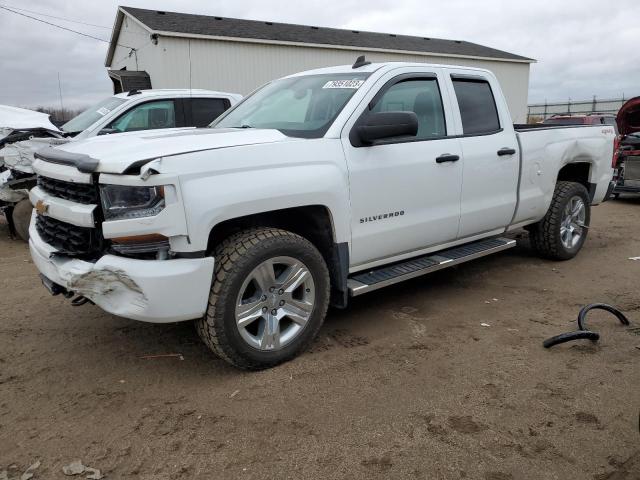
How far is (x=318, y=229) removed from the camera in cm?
357

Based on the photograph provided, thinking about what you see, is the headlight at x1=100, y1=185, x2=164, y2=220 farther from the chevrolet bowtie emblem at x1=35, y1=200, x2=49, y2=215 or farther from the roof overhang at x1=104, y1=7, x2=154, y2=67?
the roof overhang at x1=104, y1=7, x2=154, y2=67

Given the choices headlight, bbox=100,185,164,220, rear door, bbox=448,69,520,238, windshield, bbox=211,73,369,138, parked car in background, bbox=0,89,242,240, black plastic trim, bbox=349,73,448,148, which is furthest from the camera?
parked car in background, bbox=0,89,242,240

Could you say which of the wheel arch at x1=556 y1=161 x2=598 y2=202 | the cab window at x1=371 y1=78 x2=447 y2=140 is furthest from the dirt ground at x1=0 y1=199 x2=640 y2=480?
the wheel arch at x1=556 y1=161 x2=598 y2=202

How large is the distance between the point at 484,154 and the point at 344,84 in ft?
4.63

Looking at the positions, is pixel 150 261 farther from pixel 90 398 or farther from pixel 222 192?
pixel 90 398

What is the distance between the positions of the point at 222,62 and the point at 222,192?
51.9 feet

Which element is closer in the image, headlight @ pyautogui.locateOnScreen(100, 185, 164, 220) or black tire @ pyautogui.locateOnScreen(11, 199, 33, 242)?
headlight @ pyautogui.locateOnScreen(100, 185, 164, 220)

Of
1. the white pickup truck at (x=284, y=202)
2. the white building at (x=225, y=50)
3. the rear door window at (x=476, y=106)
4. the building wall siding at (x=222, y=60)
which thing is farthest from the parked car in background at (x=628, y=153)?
the building wall siding at (x=222, y=60)

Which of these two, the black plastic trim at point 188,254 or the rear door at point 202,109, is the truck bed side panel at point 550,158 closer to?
the black plastic trim at point 188,254

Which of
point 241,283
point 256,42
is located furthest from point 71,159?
point 256,42

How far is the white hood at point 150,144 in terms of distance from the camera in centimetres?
281

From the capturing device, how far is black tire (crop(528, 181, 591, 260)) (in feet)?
18.5

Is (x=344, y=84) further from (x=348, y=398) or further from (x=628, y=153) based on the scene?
(x=628, y=153)

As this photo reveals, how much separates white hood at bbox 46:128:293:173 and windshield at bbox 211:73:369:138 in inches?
12.4
